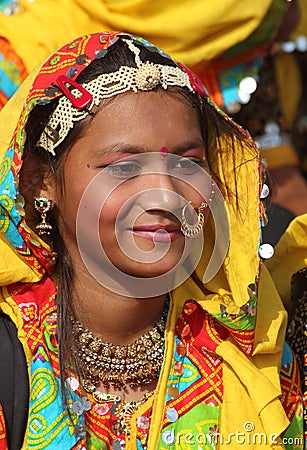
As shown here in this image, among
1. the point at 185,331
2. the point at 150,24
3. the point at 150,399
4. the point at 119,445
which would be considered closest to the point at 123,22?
the point at 150,24

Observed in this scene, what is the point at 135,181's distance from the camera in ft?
7.50

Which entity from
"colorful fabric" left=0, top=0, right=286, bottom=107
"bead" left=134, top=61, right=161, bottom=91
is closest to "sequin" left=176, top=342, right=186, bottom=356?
"bead" left=134, top=61, right=161, bottom=91

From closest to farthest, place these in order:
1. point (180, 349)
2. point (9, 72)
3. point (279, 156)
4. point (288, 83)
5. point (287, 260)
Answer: point (180, 349)
point (287, 260)
point (9, 72)
point (279, 156)
point (288, 83)

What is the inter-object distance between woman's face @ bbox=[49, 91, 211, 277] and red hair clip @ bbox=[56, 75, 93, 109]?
0.13 feet

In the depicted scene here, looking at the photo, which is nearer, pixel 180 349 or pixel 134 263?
pixel 134 263

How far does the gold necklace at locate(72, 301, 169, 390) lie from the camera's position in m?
2.44

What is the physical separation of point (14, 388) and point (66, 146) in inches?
21.3

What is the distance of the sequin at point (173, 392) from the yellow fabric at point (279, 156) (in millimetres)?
1571

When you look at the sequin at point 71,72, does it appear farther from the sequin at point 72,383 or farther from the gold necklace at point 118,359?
the sequin at point 72,383

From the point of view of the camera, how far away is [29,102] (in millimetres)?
2350

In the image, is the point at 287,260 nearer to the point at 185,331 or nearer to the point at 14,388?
the point at 185,331

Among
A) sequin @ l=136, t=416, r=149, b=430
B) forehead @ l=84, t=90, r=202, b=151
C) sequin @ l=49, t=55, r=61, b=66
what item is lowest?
sequin @ l=136, t=416, r=149, b=430

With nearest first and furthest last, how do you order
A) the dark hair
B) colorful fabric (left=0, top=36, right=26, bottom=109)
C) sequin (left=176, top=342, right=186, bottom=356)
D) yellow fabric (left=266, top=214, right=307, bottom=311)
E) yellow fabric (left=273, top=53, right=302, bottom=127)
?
the dark hair → sequin (left=176, top=342, right=186, bottom=356) → yellow fabric (left=266, top=214, right=307, bottom=311) → colorful fabric (left=0, top=36, right=26, bottom=109) → yellow fabric (left=273, top=53, right=302, bottom=127)

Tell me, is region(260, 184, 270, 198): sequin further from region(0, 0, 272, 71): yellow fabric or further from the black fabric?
region(0, 0, 272, 71): yellow fabric
